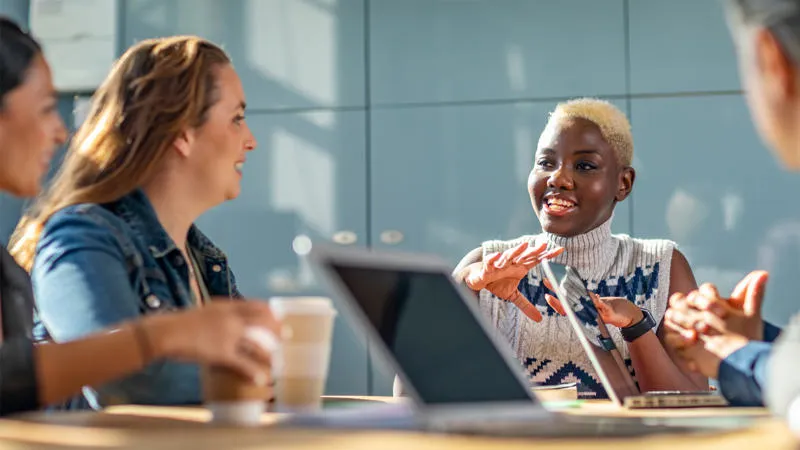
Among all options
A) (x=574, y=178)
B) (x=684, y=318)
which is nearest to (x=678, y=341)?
(x=684, y=318)

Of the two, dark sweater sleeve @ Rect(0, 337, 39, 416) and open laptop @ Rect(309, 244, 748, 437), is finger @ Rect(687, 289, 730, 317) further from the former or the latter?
dark sweater sleeve @ Rect(0, 337, 39, 416)

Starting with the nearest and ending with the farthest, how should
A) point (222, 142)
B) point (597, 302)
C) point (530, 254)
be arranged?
1. point (597, 302)
2. point (222, 142)
3. point (530, 254)

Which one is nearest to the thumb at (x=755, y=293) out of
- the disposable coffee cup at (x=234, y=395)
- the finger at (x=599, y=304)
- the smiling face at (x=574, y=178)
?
the finger at (x=599, y=304)

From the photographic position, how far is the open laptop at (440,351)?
931 millimetres

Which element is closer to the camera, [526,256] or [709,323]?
[709,323]

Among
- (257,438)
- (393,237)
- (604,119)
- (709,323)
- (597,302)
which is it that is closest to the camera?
(257,438)

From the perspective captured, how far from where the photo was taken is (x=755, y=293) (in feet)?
4.15

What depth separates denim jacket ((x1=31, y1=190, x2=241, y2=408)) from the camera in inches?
52.5

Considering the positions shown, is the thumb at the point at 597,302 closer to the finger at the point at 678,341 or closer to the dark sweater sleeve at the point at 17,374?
the finger at the point at 678,341

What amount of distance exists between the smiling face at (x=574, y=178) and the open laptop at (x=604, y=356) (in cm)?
83

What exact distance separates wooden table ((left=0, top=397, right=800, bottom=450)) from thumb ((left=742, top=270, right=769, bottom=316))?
26cm

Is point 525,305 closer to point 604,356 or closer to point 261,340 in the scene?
point 604,356

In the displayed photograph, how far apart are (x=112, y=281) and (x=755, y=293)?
828 millimetres

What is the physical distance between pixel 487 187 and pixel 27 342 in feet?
9.41
